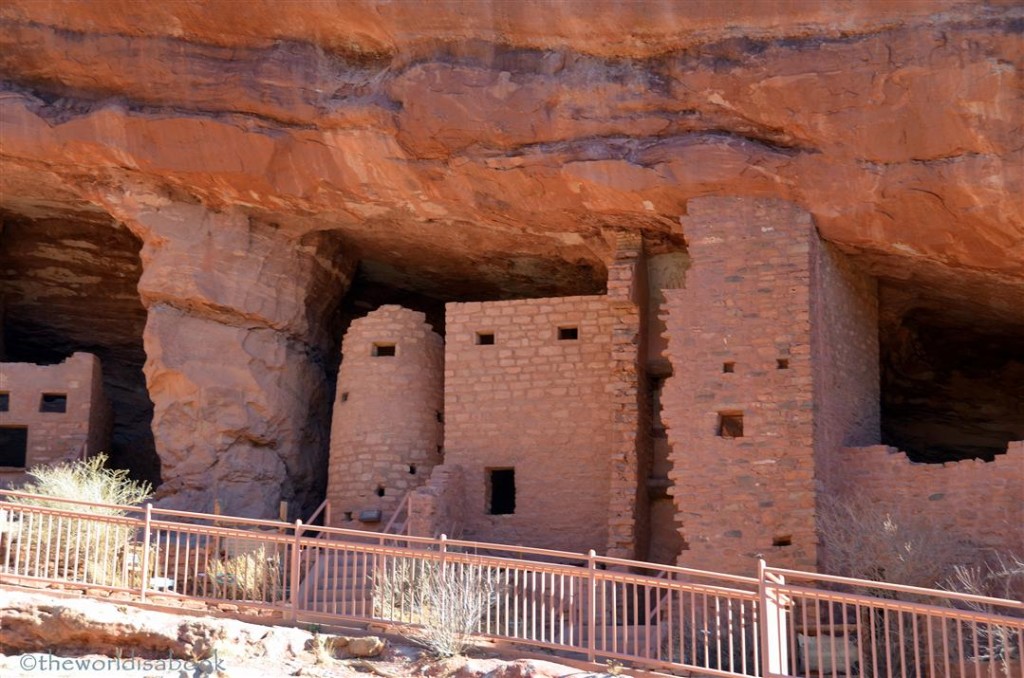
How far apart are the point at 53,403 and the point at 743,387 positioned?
1190cm

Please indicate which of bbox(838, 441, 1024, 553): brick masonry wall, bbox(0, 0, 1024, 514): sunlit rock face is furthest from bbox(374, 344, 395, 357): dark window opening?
bbox(838, 441, 1024, 553): brick masonry wall

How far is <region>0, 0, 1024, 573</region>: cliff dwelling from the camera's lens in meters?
17.3

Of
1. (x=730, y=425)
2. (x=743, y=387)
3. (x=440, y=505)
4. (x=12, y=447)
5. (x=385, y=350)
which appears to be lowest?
(x=440, y=505)

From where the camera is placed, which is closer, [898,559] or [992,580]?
[898,559]

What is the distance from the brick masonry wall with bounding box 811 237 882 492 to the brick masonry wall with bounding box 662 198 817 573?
0.26 metres

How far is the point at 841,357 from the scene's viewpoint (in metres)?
18.8

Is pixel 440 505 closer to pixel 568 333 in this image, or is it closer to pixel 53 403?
pixel 568 333

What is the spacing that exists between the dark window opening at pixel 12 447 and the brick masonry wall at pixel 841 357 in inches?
556

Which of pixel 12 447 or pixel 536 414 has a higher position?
pixel 536 414

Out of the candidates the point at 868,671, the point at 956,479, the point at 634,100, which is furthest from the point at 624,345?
the point at 868,671

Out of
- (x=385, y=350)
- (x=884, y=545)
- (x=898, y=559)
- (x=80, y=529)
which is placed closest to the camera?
(x=80, y=529)

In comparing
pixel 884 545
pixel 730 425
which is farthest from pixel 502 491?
pixel 884 545

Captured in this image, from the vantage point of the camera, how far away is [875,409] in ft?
65.7

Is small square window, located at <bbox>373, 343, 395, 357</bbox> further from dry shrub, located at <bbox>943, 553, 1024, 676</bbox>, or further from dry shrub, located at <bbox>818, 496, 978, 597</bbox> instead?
dry shrub, located at <bbox>943, 553, 1024, 676</bbox>
